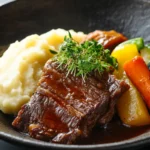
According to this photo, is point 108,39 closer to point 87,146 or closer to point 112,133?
point 112,133

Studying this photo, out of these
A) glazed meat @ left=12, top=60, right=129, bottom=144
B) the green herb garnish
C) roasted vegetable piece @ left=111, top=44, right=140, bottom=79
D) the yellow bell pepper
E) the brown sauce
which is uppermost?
the green herb garnish

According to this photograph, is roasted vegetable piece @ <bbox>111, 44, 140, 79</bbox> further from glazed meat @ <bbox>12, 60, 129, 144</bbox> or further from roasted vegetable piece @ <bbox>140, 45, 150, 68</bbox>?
glazed meat @ <bbox>12, 60, 129, 144</bbox>

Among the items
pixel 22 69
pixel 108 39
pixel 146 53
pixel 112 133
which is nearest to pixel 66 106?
pixel 112 133

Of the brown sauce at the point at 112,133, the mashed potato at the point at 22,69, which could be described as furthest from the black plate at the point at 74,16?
the brown sauce at the point at 112,133

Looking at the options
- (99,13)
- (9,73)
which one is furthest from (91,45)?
(99,13)

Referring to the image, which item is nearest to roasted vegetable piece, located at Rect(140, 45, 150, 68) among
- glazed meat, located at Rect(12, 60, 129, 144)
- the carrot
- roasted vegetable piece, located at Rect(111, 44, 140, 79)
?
roasted vegetable piece, located at Rect(111, 44, 140, 79)

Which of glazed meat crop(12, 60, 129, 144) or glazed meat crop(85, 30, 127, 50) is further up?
glazed meat crop(85, 30, 127, 50)
